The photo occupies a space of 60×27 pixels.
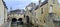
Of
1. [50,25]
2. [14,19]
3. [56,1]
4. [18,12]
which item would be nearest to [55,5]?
[56,1]

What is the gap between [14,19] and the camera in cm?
6400

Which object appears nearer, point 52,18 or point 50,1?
point 52,18

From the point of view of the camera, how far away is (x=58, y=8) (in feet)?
78.6

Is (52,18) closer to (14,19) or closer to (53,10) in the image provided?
(53,10)

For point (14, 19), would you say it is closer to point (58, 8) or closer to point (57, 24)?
point (58, 8)

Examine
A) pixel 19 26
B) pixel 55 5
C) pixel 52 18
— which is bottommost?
pixel 19 26

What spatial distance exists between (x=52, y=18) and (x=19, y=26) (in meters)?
27.6

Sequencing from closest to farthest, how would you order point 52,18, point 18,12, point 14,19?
point 52,18
point 14,19
point 18,12

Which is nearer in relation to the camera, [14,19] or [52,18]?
[52,18]

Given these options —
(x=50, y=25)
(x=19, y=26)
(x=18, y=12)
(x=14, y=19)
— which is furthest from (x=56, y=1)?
(x=18, y=12)

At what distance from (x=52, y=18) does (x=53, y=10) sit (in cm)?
777

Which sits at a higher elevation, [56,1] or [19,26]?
[56,1]

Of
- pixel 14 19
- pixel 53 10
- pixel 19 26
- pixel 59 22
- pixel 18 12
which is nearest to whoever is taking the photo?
pixel 59 22

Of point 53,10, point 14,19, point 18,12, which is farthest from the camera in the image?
point 18,12
